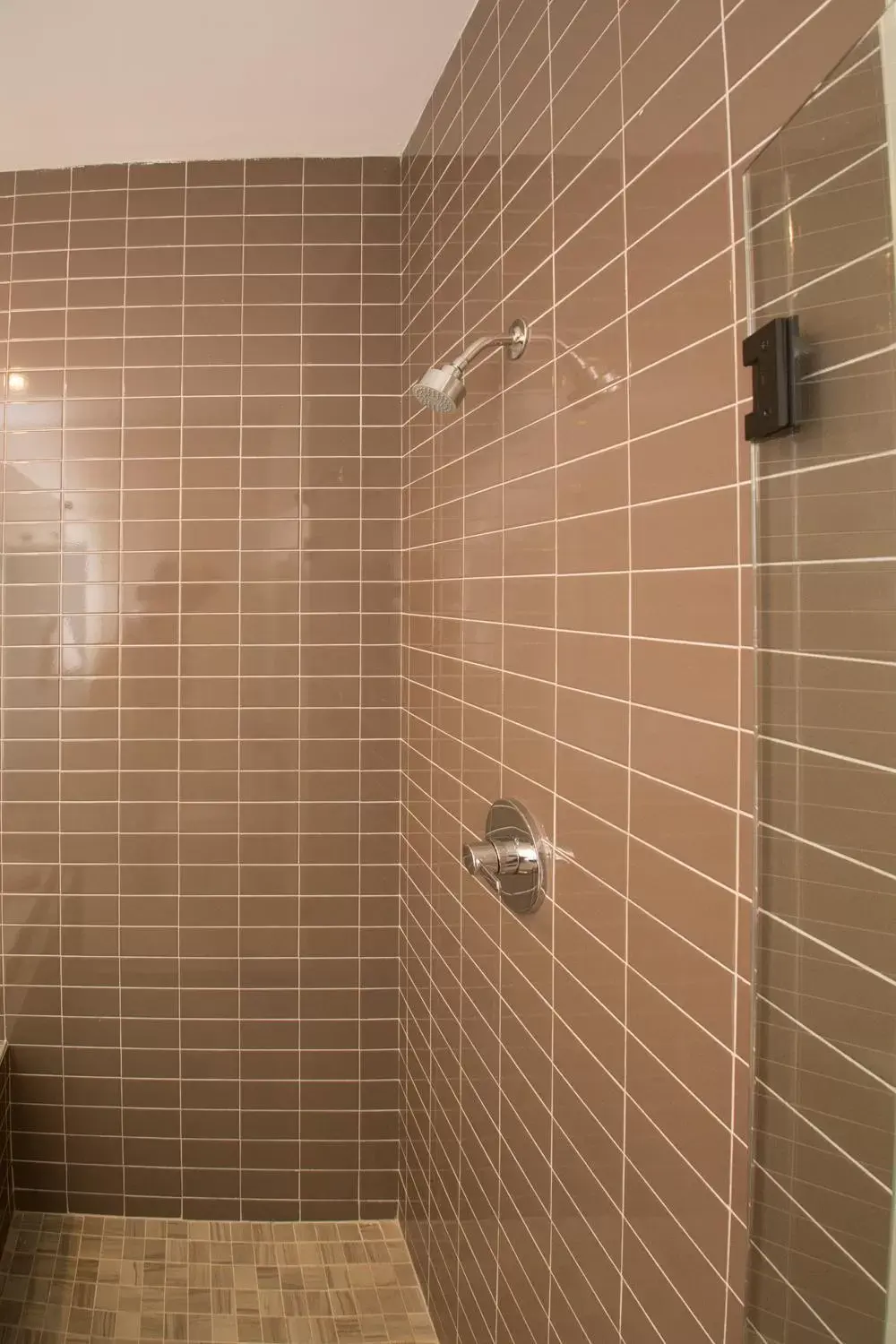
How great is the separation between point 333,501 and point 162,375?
559mm

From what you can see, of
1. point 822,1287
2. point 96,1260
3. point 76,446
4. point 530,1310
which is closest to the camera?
point 822,1287

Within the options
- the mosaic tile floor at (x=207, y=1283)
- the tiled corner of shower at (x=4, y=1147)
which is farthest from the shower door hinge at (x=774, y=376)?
the tiled corner of shower at (x=4, y=1147)

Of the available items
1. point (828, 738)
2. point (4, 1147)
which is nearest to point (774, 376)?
point (828, 738)

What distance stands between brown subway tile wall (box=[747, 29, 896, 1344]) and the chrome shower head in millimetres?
712

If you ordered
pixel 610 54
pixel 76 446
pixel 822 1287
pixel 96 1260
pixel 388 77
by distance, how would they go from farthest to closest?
pixel 76 446 → pixel 96 1260 → pixel 388 77 → pixel 610 54 → pixel 822 1287

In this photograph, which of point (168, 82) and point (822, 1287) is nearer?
point (822, 1287)

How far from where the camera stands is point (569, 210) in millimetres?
1087

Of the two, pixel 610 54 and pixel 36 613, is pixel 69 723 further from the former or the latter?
pixel 610 54

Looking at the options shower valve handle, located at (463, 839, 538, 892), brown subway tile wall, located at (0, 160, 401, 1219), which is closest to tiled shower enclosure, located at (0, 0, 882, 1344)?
brown subway tile wall, located at (0, 160, 401, 1219)

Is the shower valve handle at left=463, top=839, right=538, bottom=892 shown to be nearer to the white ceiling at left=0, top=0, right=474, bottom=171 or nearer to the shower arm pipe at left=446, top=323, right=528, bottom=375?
the shower arm pipe at left=446, top=323, right=528, bottom=375

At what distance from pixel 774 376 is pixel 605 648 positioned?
499 millimetres

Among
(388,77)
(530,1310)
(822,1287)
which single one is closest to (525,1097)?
(530,1310)

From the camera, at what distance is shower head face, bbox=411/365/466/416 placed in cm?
129

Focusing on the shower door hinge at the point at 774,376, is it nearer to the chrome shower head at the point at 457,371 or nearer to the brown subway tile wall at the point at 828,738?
the brown subway tile wall at the point at 828,738
